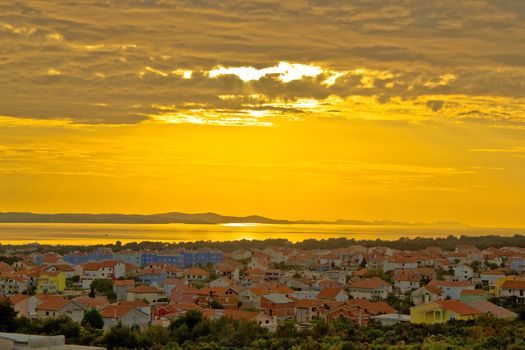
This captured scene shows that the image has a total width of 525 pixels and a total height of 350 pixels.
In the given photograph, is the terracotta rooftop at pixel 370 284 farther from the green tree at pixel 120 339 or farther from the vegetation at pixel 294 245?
the vegetation at pixel 294 245

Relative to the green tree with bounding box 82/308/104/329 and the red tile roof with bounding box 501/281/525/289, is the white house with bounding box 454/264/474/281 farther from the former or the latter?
the green tree with bounding box 82/308/104/329

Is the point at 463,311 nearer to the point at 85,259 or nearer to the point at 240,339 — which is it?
the point at 240,339

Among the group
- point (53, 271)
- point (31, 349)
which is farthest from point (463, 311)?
point (53, 271)

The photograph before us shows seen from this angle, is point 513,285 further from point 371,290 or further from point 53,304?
point 53,304

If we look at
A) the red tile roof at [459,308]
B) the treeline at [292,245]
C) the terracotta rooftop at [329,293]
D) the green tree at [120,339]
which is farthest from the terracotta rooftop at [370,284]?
the treeline at [292,245]

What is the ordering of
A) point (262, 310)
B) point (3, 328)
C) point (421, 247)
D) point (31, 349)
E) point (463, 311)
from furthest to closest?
point (421, 247), point (262, 310), point (463, 311), point (3, 328), point (31, 349)
